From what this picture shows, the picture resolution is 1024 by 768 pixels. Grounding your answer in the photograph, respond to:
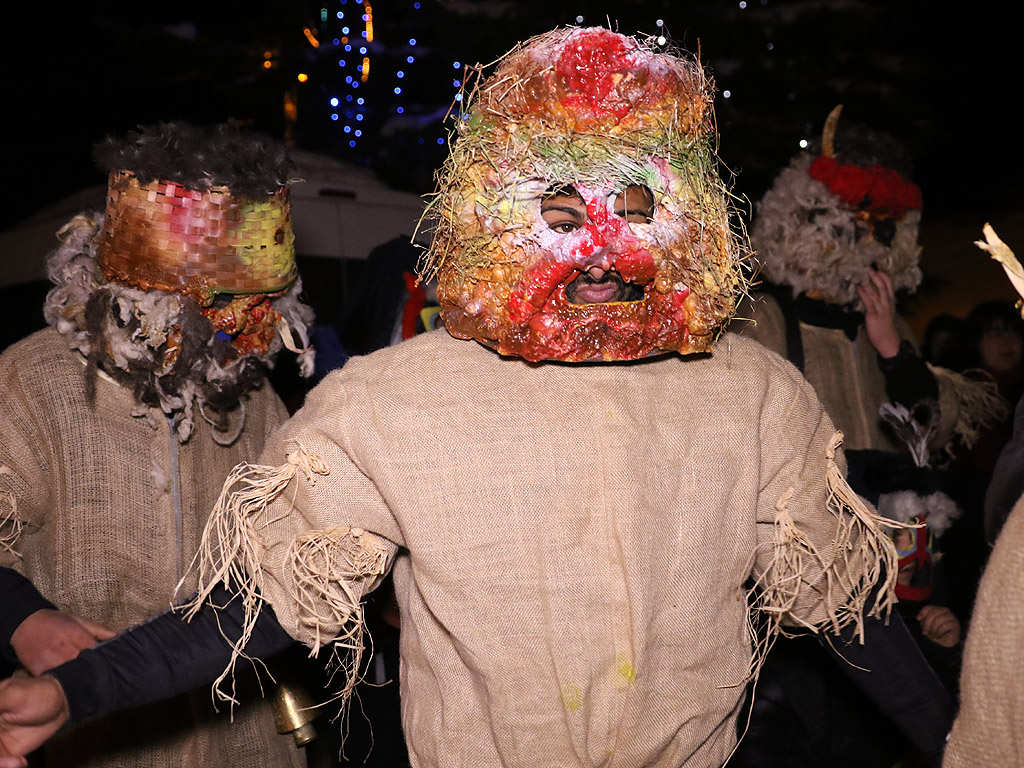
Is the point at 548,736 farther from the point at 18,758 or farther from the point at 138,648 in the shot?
the point at 18,758

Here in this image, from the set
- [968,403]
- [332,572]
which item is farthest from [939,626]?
[332,572]

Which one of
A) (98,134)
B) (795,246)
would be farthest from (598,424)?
(98,134)

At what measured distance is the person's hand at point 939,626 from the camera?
10.6 ft

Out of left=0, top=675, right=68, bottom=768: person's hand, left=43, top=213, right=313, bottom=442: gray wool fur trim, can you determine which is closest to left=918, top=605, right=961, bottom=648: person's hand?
left=43, top=213, right=313, bottom=442: gray wool fur trim

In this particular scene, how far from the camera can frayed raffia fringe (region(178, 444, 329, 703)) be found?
6.07 feet

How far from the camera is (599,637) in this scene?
6.08ft

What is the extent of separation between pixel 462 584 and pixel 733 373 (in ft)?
2.15

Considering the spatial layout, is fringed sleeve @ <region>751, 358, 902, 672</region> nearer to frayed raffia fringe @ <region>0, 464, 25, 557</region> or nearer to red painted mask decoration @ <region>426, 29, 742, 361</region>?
red painted mask decoration @ <region>426, 29, 742, 361</region>

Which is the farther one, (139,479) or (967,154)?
(967,154)

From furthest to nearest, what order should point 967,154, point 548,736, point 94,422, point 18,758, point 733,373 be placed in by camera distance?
point 967,154 < point 94,422 < point 733,373 < point 548,736 < point 18,758

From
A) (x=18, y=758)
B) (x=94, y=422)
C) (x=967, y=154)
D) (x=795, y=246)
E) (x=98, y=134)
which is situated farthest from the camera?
(x=967, y=154)

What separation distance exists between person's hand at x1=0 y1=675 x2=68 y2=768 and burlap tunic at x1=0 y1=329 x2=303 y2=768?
76 centimetres

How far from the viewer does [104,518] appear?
8.27ft

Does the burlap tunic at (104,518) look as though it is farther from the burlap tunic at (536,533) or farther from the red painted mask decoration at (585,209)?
the red painted mask decoration at (585,209)
